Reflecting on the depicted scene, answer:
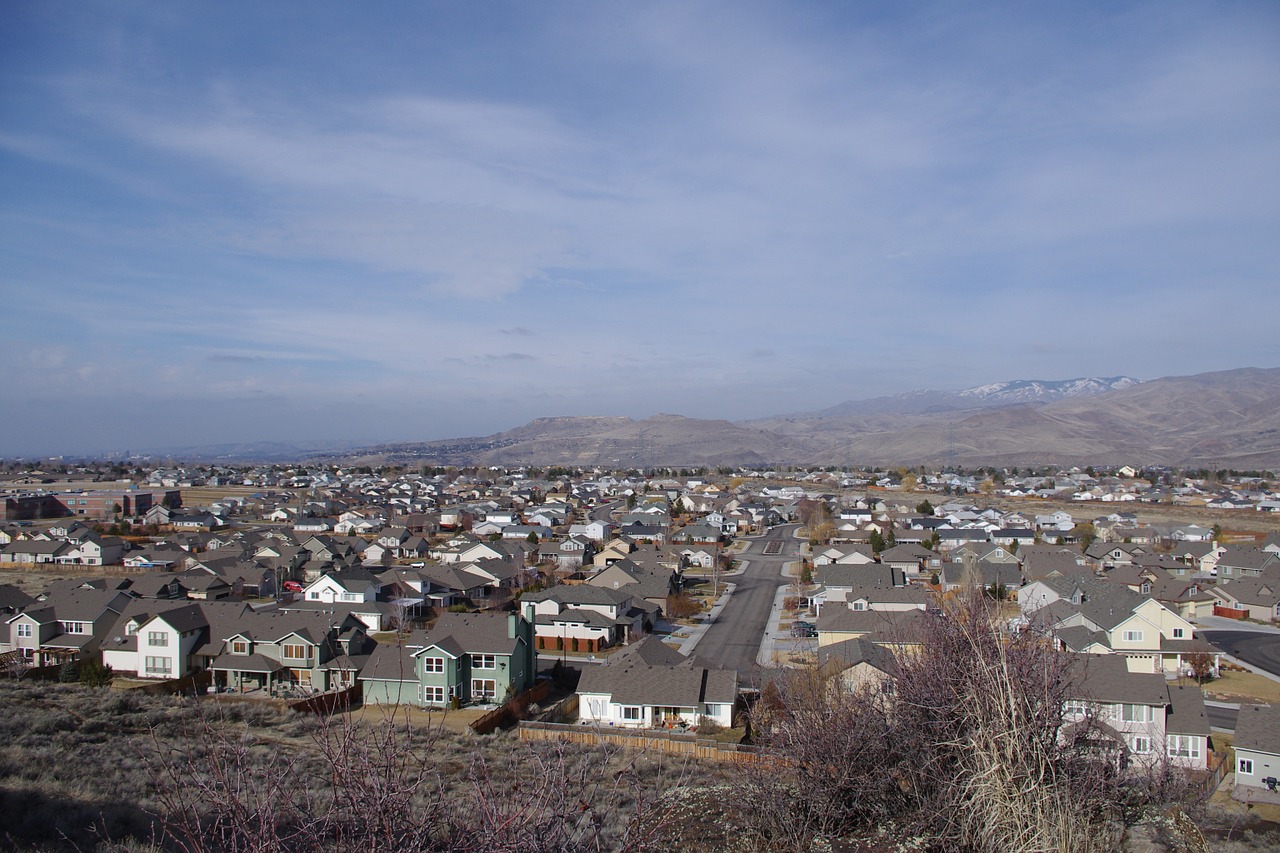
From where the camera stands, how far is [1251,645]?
2748 centimetres

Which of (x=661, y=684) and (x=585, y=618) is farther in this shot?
(x=585, y=618)

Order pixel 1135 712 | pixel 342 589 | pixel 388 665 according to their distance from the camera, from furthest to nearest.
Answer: pixel 342 589
pixel 388 665
pixel 1135 712

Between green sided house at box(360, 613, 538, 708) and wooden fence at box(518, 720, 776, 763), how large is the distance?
3062 millimetres

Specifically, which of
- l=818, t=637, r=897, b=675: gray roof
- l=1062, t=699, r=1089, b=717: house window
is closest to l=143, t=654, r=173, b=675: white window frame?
l=818, t=637, r=897, b=675: gray roof

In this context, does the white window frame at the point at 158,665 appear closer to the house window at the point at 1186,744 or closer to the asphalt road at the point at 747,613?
the asphalt road at the point at 747,613

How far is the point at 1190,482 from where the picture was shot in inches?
3691

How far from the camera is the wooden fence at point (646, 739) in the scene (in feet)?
50.0

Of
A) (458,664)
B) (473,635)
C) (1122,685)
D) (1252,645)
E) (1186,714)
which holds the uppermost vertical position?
(473,635)

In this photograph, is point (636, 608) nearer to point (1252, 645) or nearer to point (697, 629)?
point (697, 629)

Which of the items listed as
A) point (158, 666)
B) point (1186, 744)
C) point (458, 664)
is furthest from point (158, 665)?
point (1186, 744)

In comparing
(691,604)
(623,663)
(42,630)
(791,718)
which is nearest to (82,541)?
(42,630)

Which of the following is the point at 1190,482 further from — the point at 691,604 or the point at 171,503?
the point at 171,503

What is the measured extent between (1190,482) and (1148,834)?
105m

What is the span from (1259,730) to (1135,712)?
204 centimetres
